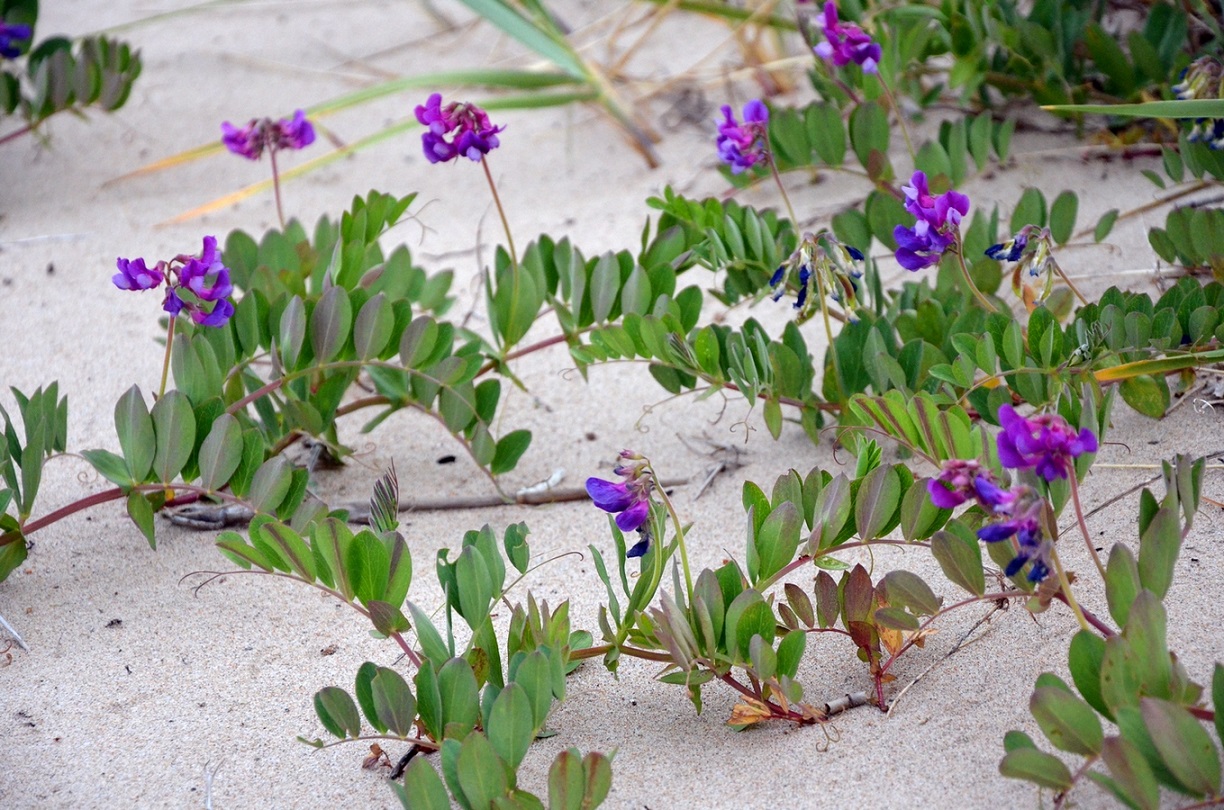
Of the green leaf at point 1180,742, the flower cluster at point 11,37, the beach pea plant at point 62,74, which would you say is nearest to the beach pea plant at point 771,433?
the green leaf at point 1180,742

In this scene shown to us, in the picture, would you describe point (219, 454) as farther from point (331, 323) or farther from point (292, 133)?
point (292, 133)

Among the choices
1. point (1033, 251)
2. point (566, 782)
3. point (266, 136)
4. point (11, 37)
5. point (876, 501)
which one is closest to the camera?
point (566, 782)

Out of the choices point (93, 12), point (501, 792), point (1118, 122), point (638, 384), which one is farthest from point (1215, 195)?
point (93, 12)

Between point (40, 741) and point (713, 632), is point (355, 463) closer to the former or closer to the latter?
point (40, 741)

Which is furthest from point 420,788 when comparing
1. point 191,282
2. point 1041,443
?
point 191,282

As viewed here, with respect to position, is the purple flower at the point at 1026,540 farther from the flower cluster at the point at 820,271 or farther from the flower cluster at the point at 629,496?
the flower cluster at the point at 820,271

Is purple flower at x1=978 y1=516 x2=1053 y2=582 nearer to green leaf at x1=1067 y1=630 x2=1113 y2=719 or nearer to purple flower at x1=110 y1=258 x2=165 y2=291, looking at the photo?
green leaf at x1=1067 y1=630 x2=1113 y2=719

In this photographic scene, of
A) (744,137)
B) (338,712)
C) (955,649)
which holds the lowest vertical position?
(955,649)
